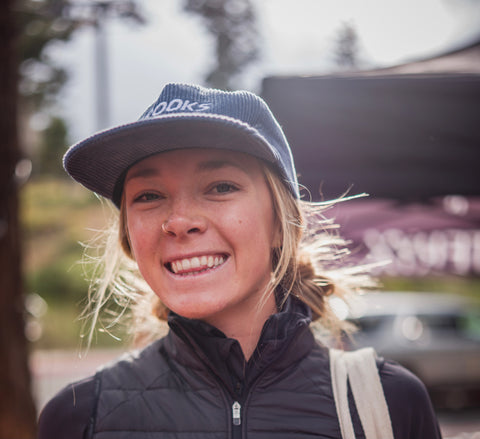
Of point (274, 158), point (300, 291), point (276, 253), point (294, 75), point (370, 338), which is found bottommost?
point (370, 338)

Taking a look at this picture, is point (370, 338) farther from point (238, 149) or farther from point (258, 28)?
point (238, 149)

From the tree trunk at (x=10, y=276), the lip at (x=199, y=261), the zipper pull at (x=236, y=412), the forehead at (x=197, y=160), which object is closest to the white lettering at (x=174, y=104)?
the forehead at (x=197, y=160)

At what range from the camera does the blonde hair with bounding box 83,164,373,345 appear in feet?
5.01

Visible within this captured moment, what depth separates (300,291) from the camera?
165 centimetres

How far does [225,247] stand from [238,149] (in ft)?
0.89

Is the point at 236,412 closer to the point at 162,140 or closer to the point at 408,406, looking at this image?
the point at 408,406

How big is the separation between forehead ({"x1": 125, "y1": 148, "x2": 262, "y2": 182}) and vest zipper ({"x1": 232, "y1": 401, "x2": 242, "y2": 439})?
0.66 metres

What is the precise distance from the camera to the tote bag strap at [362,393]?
140 cm

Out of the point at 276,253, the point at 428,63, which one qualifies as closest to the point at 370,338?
the point at 428,63

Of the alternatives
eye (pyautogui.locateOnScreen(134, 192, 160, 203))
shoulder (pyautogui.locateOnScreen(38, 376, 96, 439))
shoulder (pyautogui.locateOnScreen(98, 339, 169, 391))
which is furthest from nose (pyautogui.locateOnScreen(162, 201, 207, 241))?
shoulder (pyautogui.locateOnScreen(38, 376, 96, 439))

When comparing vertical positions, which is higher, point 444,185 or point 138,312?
point 444,185

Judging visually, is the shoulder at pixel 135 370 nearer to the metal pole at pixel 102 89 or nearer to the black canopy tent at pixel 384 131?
the black canopy tent at pixel 384 131

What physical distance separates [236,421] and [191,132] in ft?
2.62

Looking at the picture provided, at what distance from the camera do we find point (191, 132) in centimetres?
137
